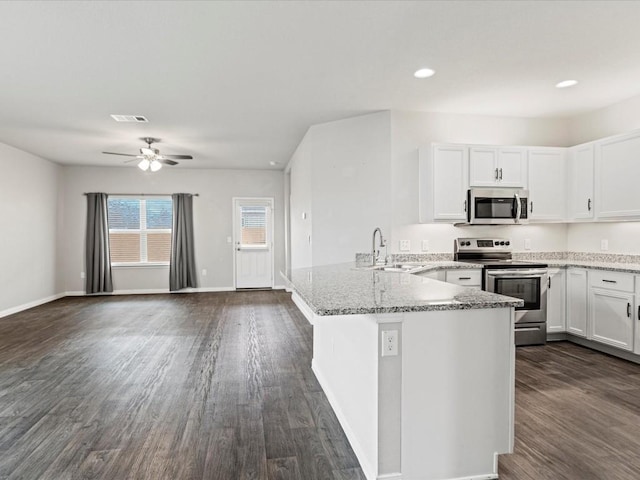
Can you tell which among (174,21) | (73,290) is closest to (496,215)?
(174,21)

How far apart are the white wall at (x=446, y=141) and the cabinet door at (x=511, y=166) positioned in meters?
0.41

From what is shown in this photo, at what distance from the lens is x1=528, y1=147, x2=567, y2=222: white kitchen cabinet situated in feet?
15.0

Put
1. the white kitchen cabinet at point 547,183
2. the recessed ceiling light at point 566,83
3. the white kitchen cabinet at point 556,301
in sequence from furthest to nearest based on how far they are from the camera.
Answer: the white kitchen cabinet at point 547,183
the white kitchen cabinet at point 556,301
the recessed ceiling light at point 566,83

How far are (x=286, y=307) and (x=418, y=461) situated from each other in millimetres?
4883

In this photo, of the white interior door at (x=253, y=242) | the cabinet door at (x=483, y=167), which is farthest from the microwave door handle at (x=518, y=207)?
the white interior door at (x=253, y=242)

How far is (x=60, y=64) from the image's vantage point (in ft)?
10.7

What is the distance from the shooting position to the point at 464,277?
4109 mm

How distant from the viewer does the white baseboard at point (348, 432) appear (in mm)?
1928

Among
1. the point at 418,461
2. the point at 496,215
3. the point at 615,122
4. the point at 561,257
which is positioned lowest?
the point at 418,461

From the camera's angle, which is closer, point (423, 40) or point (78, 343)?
point (423, 40)

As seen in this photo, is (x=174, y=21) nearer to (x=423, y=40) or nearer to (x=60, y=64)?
(x=60, y=64)

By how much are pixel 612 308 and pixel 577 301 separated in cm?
41

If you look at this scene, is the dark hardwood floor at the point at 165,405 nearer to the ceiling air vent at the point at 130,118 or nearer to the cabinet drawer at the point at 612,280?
the ceiling air vent at the point at 130,118

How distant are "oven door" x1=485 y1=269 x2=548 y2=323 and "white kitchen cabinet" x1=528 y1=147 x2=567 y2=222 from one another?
0.78 metres
